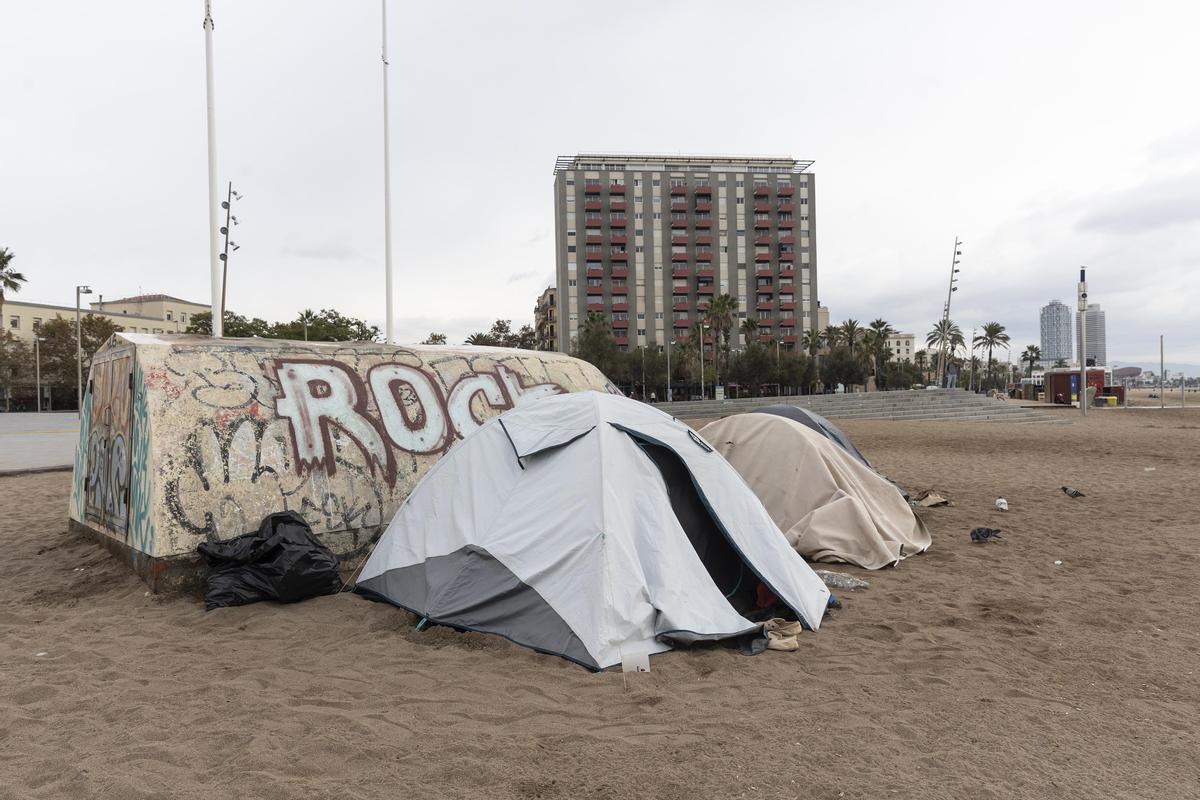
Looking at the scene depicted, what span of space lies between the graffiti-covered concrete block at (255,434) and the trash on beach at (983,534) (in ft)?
19.0

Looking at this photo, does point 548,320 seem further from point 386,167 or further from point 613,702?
point 613,702

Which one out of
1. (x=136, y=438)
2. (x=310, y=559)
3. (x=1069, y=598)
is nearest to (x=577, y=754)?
(x=310, y=559)

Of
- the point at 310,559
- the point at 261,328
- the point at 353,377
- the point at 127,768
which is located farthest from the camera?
the point at 261,328

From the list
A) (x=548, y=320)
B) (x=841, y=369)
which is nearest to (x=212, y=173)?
(x=841, y=369)

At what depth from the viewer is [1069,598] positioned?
6.13m

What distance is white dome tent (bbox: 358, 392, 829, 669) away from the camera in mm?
4848

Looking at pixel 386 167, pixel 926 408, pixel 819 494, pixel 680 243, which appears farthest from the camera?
pixel 680 243

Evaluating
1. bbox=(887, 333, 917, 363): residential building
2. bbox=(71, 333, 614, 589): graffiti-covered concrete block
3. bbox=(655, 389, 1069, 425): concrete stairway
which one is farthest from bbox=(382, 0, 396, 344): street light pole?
bbox=(887, 333, 917, 363): residential building

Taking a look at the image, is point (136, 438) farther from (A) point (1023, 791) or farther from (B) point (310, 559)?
(A) point (1023, 791)

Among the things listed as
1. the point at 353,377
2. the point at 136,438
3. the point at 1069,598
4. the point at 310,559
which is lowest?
the point at 1069,598

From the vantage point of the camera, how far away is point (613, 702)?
13.5 feet

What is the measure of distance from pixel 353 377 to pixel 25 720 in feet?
14.4

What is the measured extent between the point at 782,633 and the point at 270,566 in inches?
167

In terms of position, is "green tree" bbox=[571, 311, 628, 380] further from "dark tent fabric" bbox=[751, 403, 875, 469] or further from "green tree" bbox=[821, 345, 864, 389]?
"dark tent fabric" bbox=[751, 403, 875, 469]
